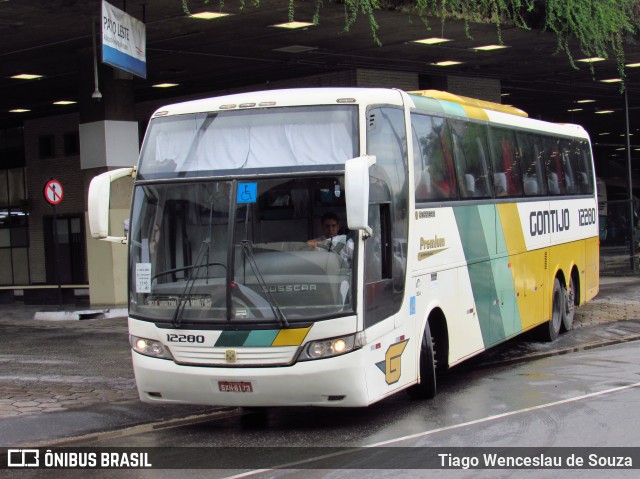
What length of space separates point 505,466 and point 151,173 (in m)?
Result: 4.35

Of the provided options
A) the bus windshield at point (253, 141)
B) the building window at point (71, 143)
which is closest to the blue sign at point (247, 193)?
the bus windshield at point (253, 141)

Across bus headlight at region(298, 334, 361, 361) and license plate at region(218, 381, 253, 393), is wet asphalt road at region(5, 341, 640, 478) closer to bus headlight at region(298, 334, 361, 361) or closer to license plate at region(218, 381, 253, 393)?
license plate at region(218, 381, 253, 393)

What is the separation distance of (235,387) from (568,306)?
954 centimetres

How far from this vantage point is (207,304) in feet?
29.4

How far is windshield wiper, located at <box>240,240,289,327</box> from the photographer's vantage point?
8711mm

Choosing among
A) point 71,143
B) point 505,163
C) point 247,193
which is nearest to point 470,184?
point 505,163

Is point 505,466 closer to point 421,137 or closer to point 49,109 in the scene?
point 421,137

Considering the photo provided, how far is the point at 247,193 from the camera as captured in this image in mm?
9055

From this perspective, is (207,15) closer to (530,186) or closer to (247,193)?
(530,186)

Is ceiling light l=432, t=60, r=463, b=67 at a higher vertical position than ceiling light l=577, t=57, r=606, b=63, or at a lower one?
lower

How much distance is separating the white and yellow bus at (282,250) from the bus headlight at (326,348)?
1 centimetres

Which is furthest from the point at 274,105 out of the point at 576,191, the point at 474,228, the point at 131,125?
the point at 131,125

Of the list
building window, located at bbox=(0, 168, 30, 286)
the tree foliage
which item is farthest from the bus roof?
building window, located at bbox=(0, 168, 30, 286)

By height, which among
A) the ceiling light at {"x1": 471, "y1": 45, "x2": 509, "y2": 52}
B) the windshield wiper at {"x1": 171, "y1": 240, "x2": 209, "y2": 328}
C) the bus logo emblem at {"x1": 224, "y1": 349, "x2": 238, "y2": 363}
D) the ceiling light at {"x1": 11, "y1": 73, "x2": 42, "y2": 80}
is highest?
the ceiling light at {"x1": 471, "y1": 45, "x2": 509, "y2": 52}
